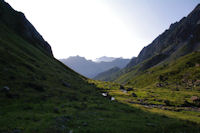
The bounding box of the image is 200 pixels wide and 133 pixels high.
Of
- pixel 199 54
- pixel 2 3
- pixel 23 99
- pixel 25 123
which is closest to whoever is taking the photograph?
pixel 25 123

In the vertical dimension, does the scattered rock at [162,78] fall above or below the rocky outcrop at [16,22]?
below

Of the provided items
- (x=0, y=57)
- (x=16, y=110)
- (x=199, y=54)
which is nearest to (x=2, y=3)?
(x=0, y=57)

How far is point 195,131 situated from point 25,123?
2528cm

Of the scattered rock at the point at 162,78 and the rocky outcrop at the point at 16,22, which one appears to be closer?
the rocky outcrop at the point at 16,22

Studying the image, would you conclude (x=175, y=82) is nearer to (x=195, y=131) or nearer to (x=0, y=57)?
(x=195, y=131)

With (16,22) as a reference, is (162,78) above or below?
below

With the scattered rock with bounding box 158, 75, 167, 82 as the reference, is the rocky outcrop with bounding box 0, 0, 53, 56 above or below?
above

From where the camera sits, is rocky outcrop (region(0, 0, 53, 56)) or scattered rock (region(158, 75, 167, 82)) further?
scattered rock (region(158, 75, 167, 82))

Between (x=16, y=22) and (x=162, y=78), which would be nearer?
(x=16, y=22)

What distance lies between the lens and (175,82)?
420ft

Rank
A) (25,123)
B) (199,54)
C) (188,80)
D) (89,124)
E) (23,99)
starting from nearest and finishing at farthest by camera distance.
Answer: (25,123) → (89,124) → (23,99) → (188,80) → (199,54)

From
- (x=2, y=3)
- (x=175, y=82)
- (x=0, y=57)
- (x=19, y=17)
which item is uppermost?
(x=2, y=3)

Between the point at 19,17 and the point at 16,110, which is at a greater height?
the point at 19,17

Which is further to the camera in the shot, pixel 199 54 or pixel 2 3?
pixel 199 54
